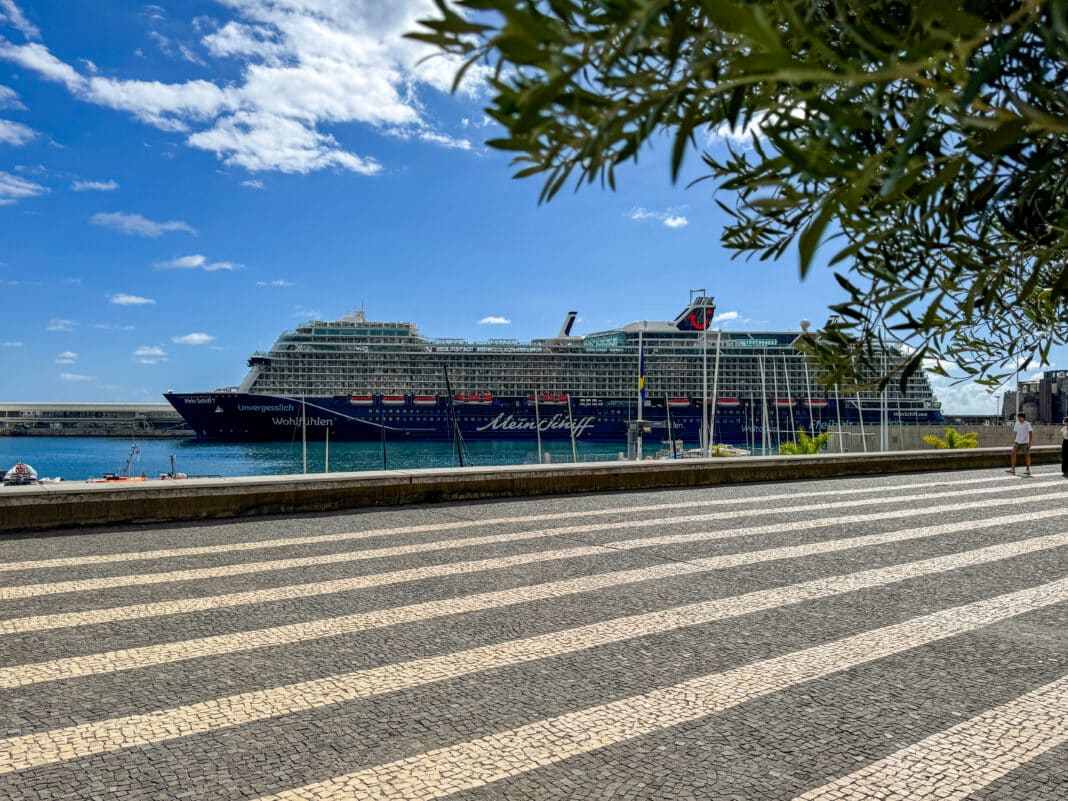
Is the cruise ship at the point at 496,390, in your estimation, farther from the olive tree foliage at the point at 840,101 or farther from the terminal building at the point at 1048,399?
the olive tree foliage at the point at 840,101

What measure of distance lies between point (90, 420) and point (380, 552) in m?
104

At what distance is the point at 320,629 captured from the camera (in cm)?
426

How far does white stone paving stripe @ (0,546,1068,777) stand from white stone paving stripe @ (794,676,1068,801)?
0.71 metres

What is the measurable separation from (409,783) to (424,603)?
91.1 inches

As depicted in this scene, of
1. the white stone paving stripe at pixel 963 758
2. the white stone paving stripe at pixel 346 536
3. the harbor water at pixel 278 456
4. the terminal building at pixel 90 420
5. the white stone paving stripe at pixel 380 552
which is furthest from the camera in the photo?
the terminal building at pixel 90 420

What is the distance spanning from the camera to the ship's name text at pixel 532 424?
63812 mm

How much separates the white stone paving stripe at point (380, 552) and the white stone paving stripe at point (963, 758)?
4319mm

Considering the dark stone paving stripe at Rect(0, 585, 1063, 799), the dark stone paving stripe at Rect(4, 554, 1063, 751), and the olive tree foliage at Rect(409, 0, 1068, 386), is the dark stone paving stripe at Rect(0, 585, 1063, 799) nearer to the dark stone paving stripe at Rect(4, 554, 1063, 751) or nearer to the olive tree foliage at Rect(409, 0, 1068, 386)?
the dark stone paving stripe at Rect(4, 554, 1063, 751)

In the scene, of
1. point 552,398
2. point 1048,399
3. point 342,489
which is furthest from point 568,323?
point 342,489

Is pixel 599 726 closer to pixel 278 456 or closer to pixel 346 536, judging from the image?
pixel 346 536

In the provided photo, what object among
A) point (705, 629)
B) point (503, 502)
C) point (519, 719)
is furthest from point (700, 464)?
point (519, 719)

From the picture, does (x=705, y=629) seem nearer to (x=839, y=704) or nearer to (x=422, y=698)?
(x=839, y=704)

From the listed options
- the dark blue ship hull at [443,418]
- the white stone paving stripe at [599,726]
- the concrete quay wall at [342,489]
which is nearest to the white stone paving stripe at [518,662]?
the white stone paving stripe at [599,726]

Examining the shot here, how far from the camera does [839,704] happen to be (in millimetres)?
3213
